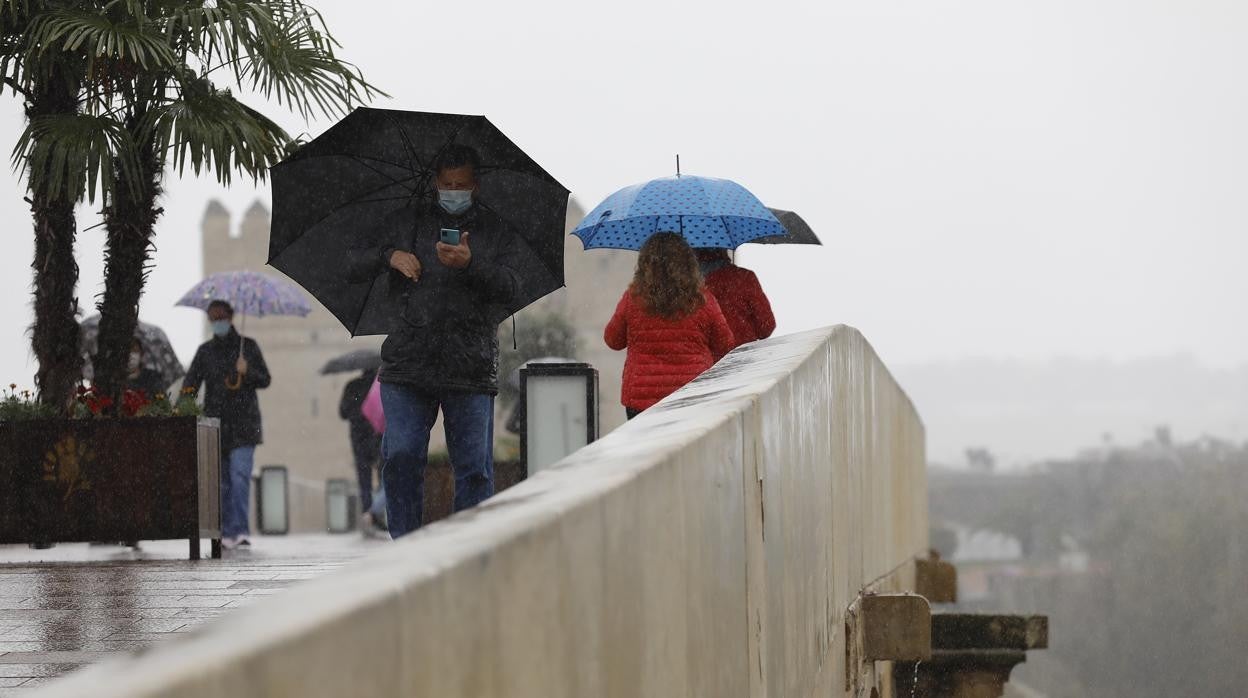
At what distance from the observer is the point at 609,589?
246cm

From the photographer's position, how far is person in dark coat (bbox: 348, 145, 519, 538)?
6.80m

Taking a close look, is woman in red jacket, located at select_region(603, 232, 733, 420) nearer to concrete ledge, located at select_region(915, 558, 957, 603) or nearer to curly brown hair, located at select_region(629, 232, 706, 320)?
curly brown hair, located at select_region(629, 232, 706, 320)

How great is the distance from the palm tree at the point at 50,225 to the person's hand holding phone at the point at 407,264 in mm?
5321

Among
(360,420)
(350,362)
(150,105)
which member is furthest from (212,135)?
(350,362)

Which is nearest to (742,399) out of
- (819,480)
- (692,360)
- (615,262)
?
(819,480)

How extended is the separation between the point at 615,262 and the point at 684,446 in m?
73.3

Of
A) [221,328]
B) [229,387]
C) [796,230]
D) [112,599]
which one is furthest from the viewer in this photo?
[221,328]

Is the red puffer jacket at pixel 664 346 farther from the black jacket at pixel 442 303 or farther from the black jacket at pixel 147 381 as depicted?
the black jacket at pixel 147 381

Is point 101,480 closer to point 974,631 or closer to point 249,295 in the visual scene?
point 974,631

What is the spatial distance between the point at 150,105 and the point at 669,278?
5460mm

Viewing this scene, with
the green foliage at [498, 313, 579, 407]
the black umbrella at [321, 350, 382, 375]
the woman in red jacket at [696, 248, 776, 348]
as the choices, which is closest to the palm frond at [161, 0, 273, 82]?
the woman in red jacket at [696, 248, 776, 348]

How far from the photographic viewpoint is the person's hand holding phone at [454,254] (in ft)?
21.9

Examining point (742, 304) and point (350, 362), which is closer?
point (742, 304)

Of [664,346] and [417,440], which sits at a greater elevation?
[664,346]
